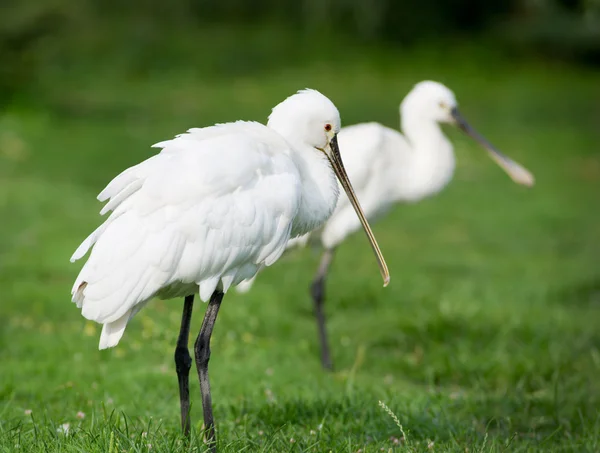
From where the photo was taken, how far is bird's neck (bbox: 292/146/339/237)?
16.4ft

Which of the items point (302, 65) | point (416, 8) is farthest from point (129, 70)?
point (416, 8)

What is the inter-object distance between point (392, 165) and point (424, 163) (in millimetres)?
379

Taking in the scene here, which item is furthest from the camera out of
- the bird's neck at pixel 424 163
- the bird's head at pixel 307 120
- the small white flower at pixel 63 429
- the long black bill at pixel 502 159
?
the long black bill at pixel 502 159

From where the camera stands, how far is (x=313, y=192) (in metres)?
5.05

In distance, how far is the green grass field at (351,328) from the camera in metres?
5.28

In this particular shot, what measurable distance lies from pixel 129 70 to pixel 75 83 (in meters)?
1.70

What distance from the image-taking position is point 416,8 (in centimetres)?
3312

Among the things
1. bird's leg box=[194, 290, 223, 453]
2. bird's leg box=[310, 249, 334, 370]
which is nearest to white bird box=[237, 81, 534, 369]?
bird's leg box=[310, 249, 334, 370]

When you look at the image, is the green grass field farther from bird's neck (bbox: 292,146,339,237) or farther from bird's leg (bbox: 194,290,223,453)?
bird's neck (bbox: 292,146,339,237)

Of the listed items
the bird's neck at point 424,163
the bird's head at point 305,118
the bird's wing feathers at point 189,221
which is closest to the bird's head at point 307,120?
the bird's head at point 305,118

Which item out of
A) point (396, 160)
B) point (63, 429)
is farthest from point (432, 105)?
point (63, 429)

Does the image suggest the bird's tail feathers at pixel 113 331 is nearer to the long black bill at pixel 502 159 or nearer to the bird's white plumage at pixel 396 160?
the bird's white plumage at pixel 396 160

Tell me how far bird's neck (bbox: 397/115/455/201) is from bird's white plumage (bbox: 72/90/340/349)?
12.5 feet

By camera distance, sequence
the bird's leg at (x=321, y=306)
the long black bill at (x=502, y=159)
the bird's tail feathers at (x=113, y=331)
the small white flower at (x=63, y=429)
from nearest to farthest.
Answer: the small white flower at (x=63, y=429)
the bird's tail feathers at (x=113, y=331)
the bird's leg at (x=321, y=306)
the long black bill at (x=502, y=159)
